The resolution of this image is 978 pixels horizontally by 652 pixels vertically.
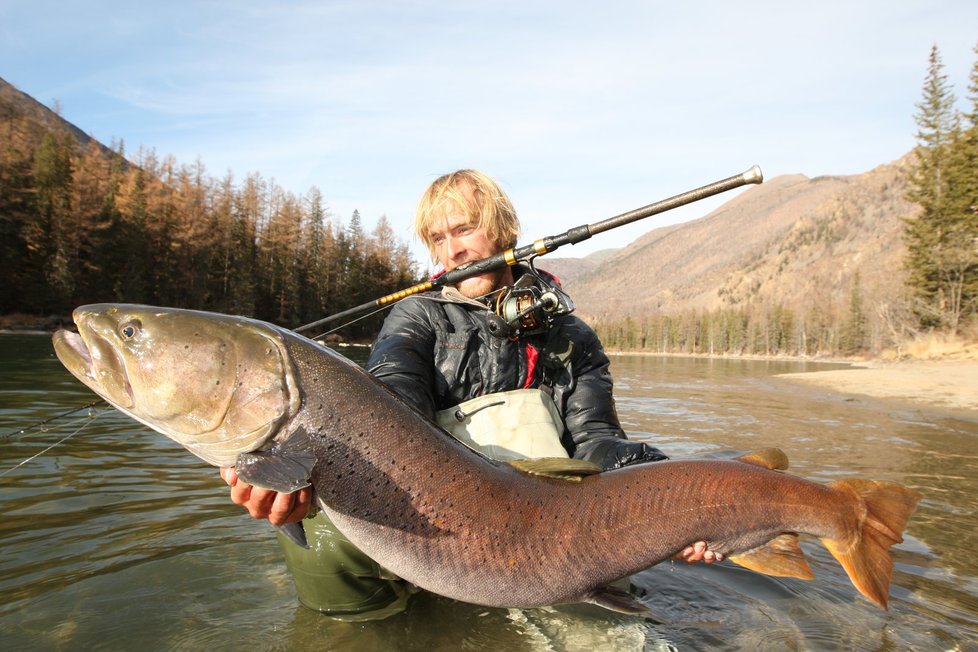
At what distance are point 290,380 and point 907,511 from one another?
2961mm

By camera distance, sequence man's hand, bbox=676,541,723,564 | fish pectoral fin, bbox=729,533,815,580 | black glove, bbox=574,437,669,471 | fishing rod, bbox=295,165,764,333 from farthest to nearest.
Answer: fishing rod, bbox=295,165,764,333
black glove, bbox=574,437,669,471
fish pectoral fin, bbox=729,533,815,580
man's hand, bbox=676,541,723,564

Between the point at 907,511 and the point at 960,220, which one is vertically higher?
the point at 960,220

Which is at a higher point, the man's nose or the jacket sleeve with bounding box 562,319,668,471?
the man's nose

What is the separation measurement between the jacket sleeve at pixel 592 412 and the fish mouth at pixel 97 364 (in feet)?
8.01

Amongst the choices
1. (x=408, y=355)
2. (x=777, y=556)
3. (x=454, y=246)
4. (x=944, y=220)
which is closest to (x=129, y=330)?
(x=408, y=355)

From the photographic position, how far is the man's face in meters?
3.86

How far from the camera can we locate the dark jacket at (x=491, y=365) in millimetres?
3277

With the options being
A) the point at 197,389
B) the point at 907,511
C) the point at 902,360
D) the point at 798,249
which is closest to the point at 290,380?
the point at 197,389

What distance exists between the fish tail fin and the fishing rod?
83.3 inches

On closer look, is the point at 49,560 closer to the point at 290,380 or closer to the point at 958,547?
the point at 290,380

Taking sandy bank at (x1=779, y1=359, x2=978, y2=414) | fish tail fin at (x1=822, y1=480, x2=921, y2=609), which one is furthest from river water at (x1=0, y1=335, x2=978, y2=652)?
sandy bank at (x1=779, y1=359, x2=978, y2=414)

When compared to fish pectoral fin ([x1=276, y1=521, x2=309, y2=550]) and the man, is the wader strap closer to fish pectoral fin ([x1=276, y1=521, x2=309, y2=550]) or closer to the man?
the man

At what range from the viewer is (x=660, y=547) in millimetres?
2447

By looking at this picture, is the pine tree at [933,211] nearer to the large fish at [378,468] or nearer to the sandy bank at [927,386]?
the sandy bank at [927,386]
